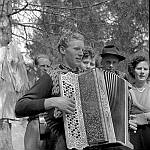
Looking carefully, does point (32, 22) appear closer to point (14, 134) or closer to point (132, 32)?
point (132, 32)

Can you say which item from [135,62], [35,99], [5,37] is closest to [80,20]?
[5,37]

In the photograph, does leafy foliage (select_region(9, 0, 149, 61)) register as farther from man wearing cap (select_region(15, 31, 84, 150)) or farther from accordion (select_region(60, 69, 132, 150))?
accordion (select_region(60, 69, 132, 150))

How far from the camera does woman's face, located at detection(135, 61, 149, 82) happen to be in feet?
13.5

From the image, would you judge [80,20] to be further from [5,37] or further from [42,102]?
[42,102]

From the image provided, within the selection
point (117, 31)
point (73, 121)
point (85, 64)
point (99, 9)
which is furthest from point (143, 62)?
point (117, 31)

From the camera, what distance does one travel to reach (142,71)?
163 inches

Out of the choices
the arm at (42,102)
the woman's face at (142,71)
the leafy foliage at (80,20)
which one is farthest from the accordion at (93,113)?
the leafy foliage at (80,20)

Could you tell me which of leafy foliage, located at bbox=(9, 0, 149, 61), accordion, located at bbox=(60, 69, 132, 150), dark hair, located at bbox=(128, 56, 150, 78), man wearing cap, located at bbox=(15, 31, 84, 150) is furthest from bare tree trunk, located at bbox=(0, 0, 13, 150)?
accordion, located at bbox=(60, 69, 132, 150)

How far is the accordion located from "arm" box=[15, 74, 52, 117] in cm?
15

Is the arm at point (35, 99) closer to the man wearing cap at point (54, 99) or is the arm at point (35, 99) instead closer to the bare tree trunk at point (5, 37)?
the man wearing cap at point (54, 99)

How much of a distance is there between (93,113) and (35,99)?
40cm

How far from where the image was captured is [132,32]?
9.51m

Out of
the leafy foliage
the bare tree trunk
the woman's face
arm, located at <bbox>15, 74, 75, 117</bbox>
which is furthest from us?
the leafy foliage

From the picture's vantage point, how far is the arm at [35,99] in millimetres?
2789
